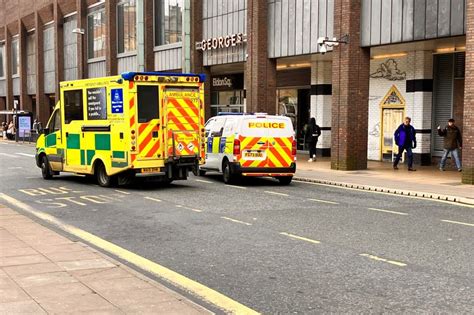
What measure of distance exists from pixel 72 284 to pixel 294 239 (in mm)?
3952

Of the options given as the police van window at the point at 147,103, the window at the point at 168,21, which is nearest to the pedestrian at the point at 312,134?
the window at the point at 168,21

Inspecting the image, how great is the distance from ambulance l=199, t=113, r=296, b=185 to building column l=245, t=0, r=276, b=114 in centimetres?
939

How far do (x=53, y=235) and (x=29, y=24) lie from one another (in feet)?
169

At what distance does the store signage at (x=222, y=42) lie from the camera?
27.7 m

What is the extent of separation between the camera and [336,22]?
2219 centimetres

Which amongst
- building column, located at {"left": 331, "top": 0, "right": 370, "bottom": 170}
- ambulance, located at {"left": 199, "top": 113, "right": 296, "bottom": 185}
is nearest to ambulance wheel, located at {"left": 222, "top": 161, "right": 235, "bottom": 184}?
ambulance, located at {"left": 199, "top": 113, "right": 296, "bottom": 185}

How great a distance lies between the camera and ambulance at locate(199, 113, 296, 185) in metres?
16.9

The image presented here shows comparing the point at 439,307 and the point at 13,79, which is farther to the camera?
the point at 13,79

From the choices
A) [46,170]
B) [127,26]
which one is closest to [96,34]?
[127,26]

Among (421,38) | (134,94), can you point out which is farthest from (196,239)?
(421,38)

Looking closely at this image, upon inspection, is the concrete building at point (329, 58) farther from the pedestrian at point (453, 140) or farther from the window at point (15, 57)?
the window at point (15, 57)

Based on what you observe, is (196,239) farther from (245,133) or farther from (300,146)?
(300,146)

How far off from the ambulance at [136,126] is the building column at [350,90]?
719 centimetres

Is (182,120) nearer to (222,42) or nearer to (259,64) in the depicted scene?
(259,64)
